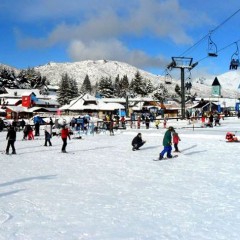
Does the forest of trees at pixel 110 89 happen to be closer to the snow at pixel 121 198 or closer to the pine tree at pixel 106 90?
the pine tree at pixel 106 90

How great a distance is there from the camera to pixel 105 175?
525 inches

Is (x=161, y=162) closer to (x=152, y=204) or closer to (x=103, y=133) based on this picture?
(x=152, y=204)

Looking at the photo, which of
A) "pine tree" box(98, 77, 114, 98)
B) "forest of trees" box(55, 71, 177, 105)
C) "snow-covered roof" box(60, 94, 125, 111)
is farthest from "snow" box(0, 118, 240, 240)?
"pine tree" box(98, 77, 114, 98)

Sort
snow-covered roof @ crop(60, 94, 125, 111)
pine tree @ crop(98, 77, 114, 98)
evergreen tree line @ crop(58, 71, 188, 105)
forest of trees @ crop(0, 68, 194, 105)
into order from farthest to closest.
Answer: pine tree @ crop(98, 77, 114, 98) < forest of trees @ crop(0, 68, 194, 105) < evergreen tree line @ crop(58, 71, 188, 105) < snow-covered roof @ crop(60, 94, 125, 111)

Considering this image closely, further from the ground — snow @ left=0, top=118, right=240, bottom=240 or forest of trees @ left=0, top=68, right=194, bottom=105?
forest of trees @ left=0, top=68, right=194, bottom=105

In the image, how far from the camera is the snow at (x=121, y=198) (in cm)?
694

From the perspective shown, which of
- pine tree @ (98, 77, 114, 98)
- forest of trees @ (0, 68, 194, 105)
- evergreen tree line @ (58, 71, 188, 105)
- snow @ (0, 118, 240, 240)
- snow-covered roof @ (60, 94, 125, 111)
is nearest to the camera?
snow @ (0, 118, 240, 240)

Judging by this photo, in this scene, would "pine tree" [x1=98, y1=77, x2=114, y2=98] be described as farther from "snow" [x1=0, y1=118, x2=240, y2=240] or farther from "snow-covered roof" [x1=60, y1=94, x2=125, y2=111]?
"snow" [x1=0, y1=118, x2=240, y2=240]

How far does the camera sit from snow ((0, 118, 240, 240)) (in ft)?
22.8

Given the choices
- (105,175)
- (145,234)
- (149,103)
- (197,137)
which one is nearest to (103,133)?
(197,137)

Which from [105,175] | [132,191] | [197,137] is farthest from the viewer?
[197,137]

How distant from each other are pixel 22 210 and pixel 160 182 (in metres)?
4.88

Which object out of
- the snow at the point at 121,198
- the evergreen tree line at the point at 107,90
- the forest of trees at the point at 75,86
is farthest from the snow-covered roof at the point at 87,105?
the snow at the point at 121,198

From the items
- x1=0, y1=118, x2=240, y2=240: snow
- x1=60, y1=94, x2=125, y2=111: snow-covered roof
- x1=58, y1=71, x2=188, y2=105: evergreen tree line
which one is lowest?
x1=0, y1=118, x2=240, y2=240: snow
